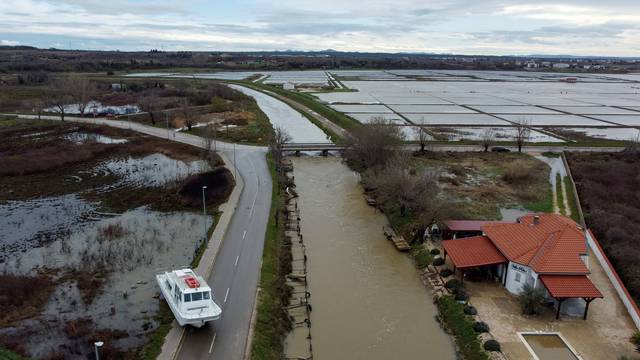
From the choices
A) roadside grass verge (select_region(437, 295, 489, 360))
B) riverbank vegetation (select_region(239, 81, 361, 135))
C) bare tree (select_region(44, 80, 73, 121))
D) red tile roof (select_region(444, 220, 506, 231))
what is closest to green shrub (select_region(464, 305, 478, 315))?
roadside grass verge (select_region(437, 295, 489, 360))

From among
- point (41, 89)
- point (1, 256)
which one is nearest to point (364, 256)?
point (1, 256)

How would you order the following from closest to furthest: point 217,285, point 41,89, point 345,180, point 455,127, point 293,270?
point 217,285
point 293,270
point 345,180
point 455,127
point 41,89

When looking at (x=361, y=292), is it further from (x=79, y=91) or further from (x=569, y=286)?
(x=79, y=91)

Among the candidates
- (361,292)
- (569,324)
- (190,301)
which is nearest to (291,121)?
(361,292)

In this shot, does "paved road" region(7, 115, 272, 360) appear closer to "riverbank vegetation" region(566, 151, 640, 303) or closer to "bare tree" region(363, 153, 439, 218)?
"bare tree" region(363, 153, 439, 218)

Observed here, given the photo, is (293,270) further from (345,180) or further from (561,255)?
(345,180)

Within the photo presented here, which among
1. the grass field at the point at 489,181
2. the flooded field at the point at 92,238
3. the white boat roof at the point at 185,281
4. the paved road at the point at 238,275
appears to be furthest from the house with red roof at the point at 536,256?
the flooded field at the point at 92,238

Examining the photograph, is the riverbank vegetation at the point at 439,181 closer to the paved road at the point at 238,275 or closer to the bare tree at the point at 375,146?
the bare tree at the point at 375,146
